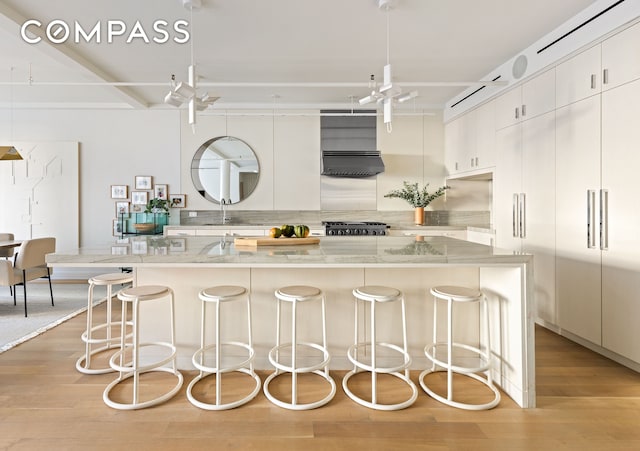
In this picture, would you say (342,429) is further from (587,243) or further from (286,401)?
(587,243)

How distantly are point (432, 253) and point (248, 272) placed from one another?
4.03 feet

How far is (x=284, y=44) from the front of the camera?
11.5 ft

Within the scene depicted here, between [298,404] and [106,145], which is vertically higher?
[106,145]

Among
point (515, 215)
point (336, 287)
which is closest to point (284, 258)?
point (336, 287)

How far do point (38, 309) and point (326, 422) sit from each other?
3.81 metres

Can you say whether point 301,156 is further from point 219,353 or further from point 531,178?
point 219,353

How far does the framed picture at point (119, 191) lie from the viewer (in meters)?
5.54

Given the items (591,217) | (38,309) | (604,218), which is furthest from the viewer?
(38,309)

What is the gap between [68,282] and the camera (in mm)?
5461

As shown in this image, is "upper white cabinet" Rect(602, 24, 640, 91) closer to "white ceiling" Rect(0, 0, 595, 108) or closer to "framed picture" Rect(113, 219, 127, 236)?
"white ceiling" Rect(0, 0, 595, 108)

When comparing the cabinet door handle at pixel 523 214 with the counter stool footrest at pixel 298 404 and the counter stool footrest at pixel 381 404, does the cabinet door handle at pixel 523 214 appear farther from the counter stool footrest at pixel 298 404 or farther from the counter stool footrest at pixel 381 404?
the counter stool footrest at pixel 298 404

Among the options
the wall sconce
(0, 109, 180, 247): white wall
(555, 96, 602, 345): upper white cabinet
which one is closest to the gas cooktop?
(555, 96, 602, 345): upper white cabinet

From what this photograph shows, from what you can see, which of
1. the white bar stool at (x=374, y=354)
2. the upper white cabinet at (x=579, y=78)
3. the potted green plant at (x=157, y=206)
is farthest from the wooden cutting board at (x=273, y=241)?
the potted green plant at (x=157, y=206)

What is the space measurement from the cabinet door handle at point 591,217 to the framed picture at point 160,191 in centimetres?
510
